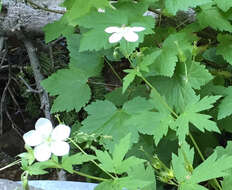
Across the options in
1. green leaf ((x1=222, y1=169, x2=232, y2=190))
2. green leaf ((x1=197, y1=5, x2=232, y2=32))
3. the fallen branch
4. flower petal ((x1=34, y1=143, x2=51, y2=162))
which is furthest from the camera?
the fallen branch

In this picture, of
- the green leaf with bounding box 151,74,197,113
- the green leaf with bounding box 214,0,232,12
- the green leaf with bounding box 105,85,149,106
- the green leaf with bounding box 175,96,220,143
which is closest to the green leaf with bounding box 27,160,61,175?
the green leaf with bounding box 175,96,220,143

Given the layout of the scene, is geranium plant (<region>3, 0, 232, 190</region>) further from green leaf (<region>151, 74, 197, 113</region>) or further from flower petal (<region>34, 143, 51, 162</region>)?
flower petal (<region>34, 143, 51, 162</region>)

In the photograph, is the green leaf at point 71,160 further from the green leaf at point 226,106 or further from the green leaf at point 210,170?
the green leaf at point 226,106

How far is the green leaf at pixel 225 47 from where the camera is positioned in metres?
1.59

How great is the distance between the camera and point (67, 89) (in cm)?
162

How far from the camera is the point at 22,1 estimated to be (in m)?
1.92

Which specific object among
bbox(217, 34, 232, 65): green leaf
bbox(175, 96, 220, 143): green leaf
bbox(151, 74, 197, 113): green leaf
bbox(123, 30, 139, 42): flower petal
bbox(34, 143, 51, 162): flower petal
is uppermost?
bbox(123, 30, 139, 42): flower petal

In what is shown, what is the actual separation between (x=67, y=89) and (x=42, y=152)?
787mm

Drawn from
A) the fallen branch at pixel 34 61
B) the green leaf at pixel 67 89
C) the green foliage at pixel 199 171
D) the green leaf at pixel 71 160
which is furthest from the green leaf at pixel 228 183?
the fallen branch at pixel 34 61

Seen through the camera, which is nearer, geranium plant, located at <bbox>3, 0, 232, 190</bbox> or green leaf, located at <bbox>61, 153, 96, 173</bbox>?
green leaf, located at <bbox>61, 153, 96, 173</bbox>

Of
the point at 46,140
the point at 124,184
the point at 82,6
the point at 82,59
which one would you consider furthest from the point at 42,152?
the point at 82,59

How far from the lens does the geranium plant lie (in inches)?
48.1

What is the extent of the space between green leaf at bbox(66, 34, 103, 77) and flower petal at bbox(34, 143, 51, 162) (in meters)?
0.83

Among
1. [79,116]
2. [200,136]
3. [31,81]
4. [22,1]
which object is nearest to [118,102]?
[200,136]
